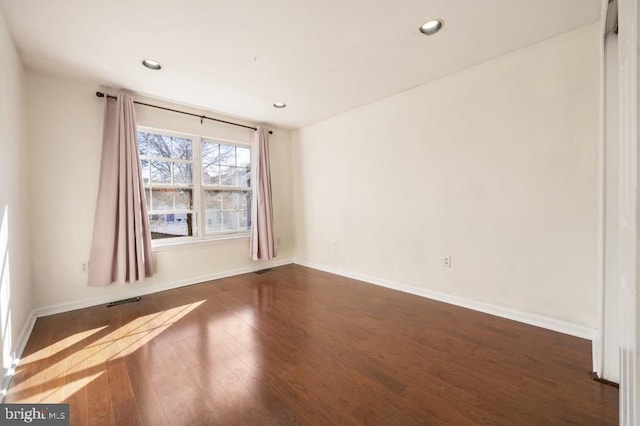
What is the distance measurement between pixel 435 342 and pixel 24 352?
314 centimetres

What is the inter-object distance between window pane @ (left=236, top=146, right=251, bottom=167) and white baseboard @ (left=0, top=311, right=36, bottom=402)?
9.45 ft

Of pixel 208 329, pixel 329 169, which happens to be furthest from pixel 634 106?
pixel 329 169

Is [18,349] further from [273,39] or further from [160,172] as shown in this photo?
[273,39]

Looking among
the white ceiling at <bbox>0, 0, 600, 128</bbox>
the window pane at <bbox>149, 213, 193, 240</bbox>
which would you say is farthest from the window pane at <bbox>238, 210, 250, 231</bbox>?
the white ceiling at <bbox>0, 0, 600, 128</bbox>

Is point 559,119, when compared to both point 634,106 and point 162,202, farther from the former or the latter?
point 162,202

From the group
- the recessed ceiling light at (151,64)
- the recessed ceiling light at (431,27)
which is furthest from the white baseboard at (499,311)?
the recessed ceiling light at (151,64)

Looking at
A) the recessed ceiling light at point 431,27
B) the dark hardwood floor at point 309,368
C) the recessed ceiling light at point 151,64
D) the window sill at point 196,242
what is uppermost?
the recessed ceiling light at point 151,64

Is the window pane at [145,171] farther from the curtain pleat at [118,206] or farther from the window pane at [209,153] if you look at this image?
the window pane at [209,153]

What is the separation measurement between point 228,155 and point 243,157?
0.83 feet

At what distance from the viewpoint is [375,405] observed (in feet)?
4.71

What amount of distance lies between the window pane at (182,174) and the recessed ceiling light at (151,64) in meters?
1.32

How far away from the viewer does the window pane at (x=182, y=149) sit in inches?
142

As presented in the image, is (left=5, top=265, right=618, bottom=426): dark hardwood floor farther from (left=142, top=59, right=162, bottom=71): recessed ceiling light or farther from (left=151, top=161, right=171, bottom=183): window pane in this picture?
(left=142, top=59, right=162, bottom=71): recessed ceiling light

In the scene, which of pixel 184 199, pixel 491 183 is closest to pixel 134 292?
pixel 184 199
